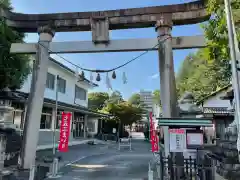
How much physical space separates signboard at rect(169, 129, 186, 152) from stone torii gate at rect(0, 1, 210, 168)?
191cm

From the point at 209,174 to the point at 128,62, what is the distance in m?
5.05

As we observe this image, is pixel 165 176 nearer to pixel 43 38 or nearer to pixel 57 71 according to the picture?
pixel 43 38

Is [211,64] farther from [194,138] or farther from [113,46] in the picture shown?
[194,138]

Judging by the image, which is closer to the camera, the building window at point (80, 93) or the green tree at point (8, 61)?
the green tree at point (8, 61)

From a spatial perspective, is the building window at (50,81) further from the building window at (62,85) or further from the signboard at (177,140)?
the signboard at (177,140)

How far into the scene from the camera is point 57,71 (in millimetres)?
21281

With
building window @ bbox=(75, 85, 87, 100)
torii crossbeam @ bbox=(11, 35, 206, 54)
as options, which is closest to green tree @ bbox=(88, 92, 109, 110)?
building window @ bbox=(75, 85, 87, 100)

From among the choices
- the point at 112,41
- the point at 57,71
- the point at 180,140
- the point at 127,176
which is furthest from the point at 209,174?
the point at 57,71

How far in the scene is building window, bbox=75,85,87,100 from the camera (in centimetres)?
2643

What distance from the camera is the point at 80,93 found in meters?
27.8

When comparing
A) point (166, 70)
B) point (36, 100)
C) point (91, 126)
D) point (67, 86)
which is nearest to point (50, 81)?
point (67, 86)

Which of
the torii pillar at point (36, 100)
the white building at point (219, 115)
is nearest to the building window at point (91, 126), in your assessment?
the white building at point (219, 115)

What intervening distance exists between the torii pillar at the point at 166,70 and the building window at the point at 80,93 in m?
19.4

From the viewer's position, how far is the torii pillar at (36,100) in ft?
26.1
